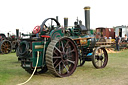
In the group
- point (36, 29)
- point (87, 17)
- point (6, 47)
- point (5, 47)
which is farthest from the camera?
point (6, 47)

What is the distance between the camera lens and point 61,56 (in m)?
5.48

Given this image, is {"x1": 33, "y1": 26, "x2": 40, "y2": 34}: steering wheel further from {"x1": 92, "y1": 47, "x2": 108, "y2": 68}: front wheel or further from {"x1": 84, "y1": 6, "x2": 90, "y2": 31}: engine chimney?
{"x1": 84, "y1": 6, "x2": 90, "y2": 31}: engine chimney

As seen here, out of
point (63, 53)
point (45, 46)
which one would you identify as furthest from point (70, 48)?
point (45, 46)

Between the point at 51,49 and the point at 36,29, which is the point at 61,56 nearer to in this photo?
the point at 51,49

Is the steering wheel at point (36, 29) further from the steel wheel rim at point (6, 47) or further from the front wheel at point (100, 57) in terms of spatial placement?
the steel wheel rim at point (6, 47)

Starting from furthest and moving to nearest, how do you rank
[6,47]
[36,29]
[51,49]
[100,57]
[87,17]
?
[6,47] → [87,17] → [100,57] → [36,29] → [51,49]

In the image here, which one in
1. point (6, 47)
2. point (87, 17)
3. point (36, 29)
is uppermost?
point (87, 17)

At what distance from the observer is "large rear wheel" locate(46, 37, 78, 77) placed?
5.10 metres

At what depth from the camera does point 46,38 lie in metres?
5.57

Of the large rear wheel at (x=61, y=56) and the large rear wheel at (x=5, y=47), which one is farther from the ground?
the large rear wheel at (x=61, y=56)

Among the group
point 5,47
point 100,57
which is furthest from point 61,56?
point 5,47

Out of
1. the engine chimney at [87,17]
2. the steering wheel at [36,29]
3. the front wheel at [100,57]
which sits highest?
the engine chimney at [87,17]

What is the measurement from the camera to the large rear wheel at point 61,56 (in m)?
5.10

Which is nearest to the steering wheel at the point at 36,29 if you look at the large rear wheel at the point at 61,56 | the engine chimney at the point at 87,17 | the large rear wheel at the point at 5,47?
the large rear wheel at the point at 61,56
